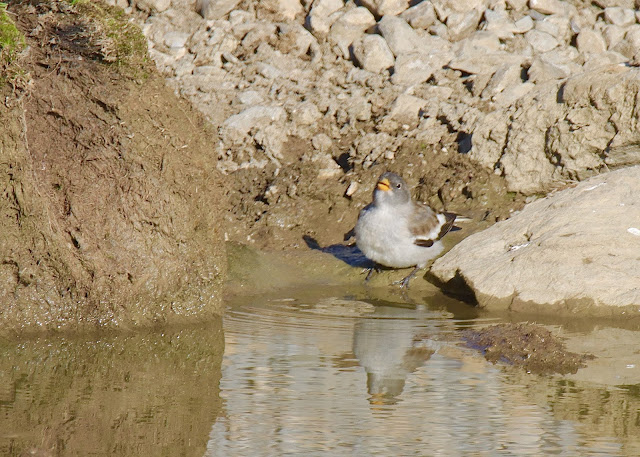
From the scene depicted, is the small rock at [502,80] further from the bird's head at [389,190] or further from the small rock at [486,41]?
the bird's head at [389,190]

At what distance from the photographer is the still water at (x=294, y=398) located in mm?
5062

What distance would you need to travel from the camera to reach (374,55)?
39.3 feet

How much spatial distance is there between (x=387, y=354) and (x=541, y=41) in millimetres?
6417

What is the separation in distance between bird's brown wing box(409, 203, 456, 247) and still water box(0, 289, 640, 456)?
177cm

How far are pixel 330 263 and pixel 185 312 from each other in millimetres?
2687

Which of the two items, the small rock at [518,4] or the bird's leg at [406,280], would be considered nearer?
the bird's leg at [406,280]

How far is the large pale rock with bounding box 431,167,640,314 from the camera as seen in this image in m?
8.16

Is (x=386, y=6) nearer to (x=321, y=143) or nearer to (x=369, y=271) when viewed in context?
(x=321, y=143)

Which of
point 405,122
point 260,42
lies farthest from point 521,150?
point 260,42

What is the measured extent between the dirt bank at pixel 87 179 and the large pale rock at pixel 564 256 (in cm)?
301

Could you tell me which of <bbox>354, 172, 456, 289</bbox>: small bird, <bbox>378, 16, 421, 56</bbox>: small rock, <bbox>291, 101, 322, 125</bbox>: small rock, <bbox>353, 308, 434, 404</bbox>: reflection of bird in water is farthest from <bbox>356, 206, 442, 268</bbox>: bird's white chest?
<bbox>378, 16, 421, 56</bbox>: small rock

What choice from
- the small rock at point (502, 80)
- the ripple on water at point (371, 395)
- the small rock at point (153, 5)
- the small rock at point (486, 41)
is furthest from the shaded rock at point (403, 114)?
the small rock at point (153, 5)

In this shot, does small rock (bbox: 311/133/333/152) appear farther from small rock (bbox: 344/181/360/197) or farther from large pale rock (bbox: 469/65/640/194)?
large pale rock (bbox: 469/65/640/194)

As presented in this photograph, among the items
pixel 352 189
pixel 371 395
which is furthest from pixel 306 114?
pixel 371 395
